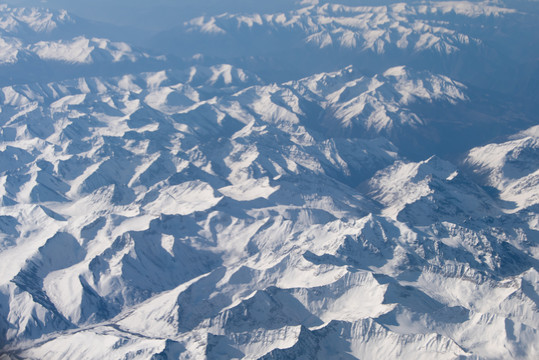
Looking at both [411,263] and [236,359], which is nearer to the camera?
[236,359]

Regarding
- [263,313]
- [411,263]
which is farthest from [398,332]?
[411,263]

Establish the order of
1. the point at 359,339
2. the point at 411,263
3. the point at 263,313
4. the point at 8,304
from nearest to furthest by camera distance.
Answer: the point at 359,339 → the point at 263,313 → the point at 8,304 → the point at 411,263

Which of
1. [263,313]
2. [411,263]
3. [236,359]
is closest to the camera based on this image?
[236,359]

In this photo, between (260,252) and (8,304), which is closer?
(8,304)

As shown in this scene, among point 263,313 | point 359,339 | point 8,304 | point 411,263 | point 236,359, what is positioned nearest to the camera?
point 236,359

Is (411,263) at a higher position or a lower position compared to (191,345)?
lower

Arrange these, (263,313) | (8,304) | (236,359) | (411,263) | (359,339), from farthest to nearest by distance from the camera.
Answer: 1. (411,263)
2. (8,304)
3. (263,313)
4. (359,339)
5. (236,359)

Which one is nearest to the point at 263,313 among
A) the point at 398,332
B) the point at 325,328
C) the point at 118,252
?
the point at 325,328

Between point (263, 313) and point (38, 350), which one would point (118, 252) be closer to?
point (38, 350)

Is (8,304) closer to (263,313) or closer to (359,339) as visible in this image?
(263,313)
